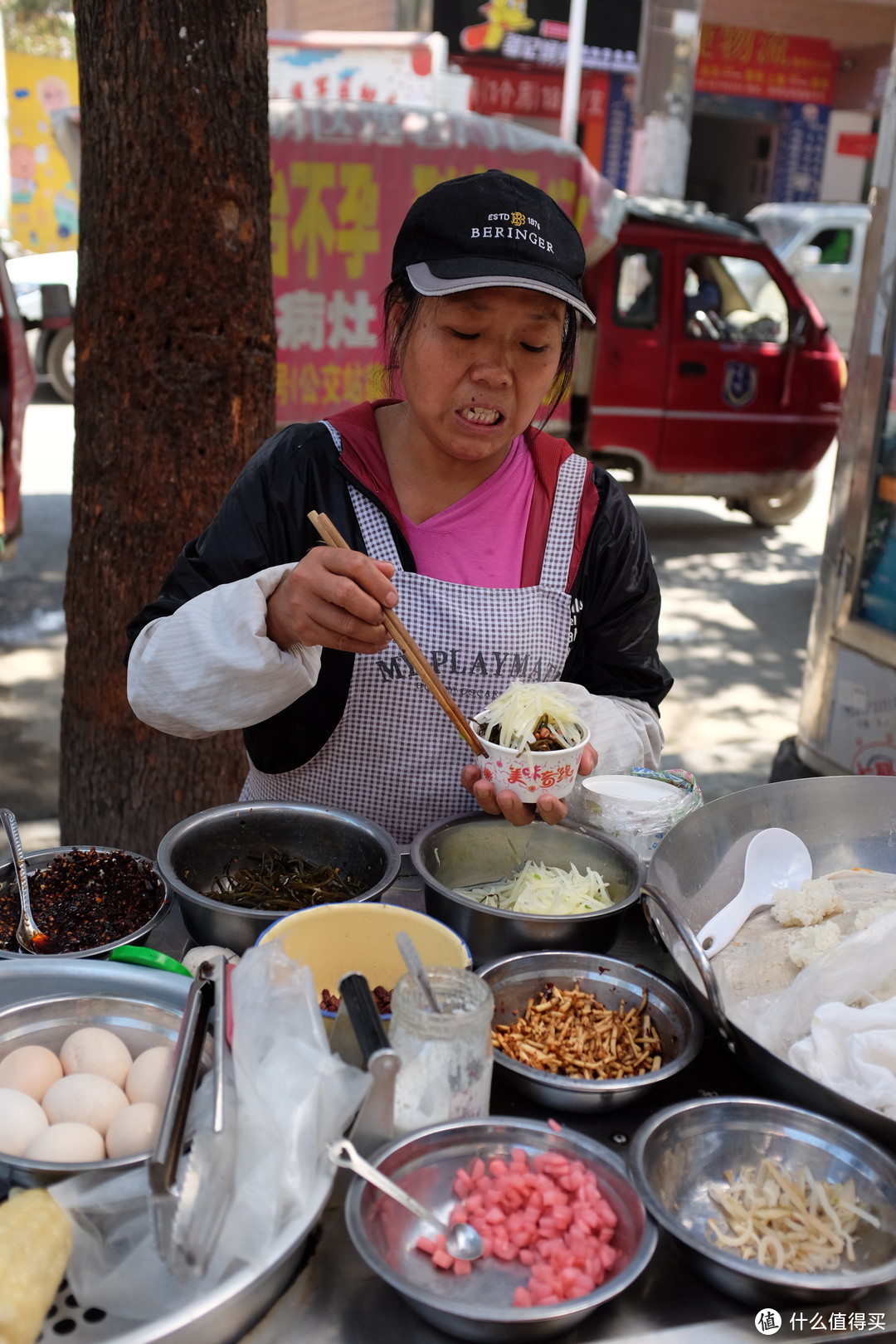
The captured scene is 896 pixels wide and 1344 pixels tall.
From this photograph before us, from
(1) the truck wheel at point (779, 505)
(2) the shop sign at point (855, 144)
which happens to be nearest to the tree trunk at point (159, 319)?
(1) the truck wheel at point (779, 505)

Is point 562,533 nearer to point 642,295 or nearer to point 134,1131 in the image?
point 134,1131

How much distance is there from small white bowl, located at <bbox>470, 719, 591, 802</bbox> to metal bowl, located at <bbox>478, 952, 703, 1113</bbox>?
10.7 inches

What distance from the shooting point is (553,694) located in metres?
1.91

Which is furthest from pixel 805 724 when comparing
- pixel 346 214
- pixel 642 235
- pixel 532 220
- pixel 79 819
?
pixel 642 235

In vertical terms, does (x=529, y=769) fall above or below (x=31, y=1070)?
above

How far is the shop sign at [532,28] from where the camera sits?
15.8m

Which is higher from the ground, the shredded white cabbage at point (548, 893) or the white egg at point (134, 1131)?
the white egg at point (134, 1131)

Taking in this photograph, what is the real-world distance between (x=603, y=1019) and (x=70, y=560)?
2.40 metres

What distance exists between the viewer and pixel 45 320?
1099 cm

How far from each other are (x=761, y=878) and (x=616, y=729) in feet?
1.37

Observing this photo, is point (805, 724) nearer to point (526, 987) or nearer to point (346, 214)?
point (526, 987)

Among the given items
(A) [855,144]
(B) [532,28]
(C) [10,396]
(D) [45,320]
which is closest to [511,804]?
(C) [10,396]

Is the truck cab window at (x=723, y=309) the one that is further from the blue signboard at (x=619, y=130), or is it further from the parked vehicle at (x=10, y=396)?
the blue signboard at (x=619, y=130)

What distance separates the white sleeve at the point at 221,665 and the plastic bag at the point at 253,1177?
25.9 inches
